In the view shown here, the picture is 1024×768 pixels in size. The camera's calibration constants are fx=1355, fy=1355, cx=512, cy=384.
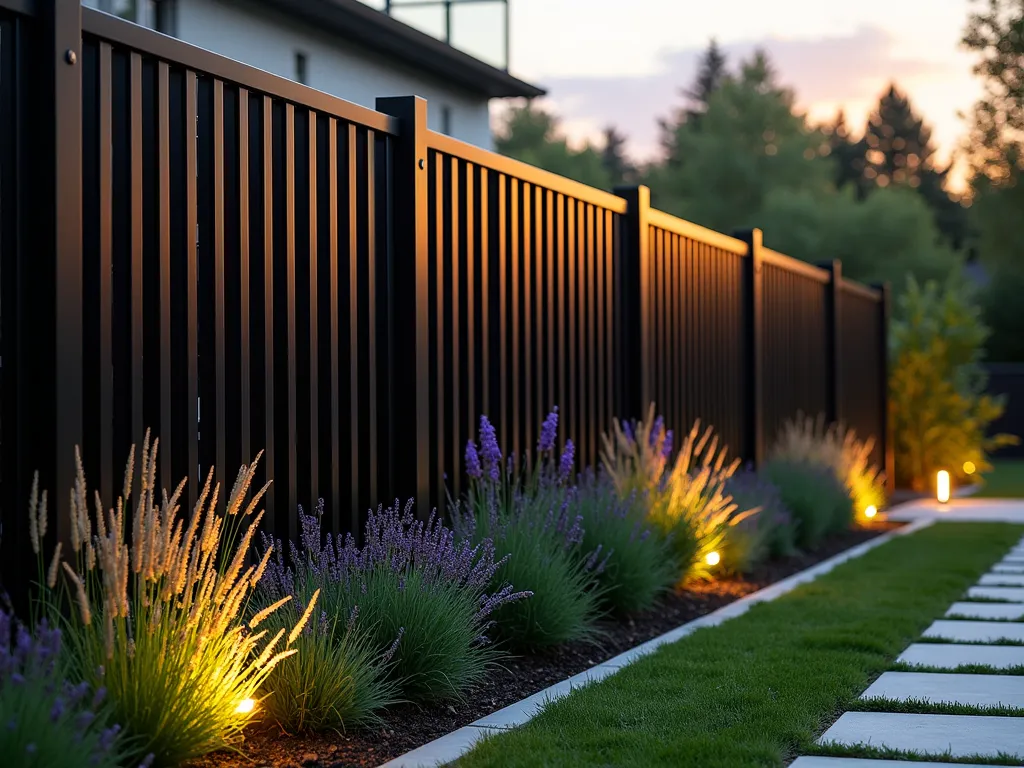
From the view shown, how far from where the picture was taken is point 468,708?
175 inches

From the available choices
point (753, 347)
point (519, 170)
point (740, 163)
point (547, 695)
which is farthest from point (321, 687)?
point (740, 163)

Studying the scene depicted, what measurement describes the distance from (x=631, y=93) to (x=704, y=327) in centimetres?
5731

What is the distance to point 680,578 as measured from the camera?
23.7 feet

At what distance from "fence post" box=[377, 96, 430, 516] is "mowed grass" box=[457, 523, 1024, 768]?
121cm

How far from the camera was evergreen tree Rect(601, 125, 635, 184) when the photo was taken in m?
72.7

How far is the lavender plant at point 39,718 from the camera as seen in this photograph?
272 centimetres

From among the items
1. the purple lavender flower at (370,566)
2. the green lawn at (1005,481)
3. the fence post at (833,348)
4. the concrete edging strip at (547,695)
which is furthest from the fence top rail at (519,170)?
the green lawn at (1005,481)

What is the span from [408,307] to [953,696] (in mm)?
2502

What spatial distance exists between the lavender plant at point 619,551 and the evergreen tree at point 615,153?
65.8m

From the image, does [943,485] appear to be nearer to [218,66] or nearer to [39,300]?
[218,66]

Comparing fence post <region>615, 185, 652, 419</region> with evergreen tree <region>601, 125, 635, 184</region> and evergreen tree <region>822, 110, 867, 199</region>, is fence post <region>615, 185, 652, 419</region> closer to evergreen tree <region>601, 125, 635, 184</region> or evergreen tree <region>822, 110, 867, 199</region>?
evergreen tree <region>822, 110, 867, 199</region>

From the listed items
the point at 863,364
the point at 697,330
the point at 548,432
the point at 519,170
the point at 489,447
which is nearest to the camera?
the point at 489,447

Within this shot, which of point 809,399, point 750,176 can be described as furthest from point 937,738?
point 750,176

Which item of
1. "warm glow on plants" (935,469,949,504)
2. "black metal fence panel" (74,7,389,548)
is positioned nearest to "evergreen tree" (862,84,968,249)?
"warm glow on plants" (935,469,949,504)
